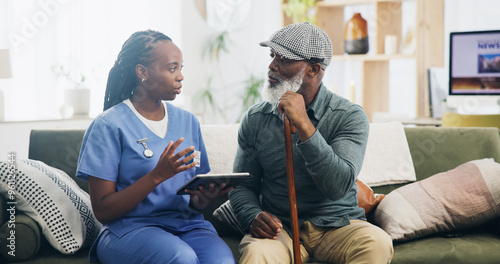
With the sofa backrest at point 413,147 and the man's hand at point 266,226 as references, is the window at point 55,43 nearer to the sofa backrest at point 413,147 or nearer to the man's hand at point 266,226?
the sofa backrest at point 413,147

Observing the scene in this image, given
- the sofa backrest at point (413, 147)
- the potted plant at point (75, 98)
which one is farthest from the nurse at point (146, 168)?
the potted plant at point (75, 98)

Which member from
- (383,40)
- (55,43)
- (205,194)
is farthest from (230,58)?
(205,194)

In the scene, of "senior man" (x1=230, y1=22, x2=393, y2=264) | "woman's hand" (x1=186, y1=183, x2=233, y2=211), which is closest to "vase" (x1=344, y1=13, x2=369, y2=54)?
"senior man" (x1=230, y1=22, x2=393, y2=264)

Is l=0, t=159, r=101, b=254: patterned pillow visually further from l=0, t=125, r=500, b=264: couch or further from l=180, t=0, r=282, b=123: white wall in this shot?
l=180, t=0, r=282, b=123: white wall

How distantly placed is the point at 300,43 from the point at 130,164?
25.7 inches

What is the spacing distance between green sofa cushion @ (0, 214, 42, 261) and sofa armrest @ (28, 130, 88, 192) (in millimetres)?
362

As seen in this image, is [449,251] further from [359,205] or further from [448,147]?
[448,147]

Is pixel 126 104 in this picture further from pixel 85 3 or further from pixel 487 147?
pixel 85 3

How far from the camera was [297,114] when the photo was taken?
163 cm

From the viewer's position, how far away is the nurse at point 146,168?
1.55 metres

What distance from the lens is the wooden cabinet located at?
14.1 feet

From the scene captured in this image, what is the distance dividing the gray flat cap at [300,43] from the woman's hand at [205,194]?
1.56ft

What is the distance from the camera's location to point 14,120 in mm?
3947

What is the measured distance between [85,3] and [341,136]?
3317 mm
